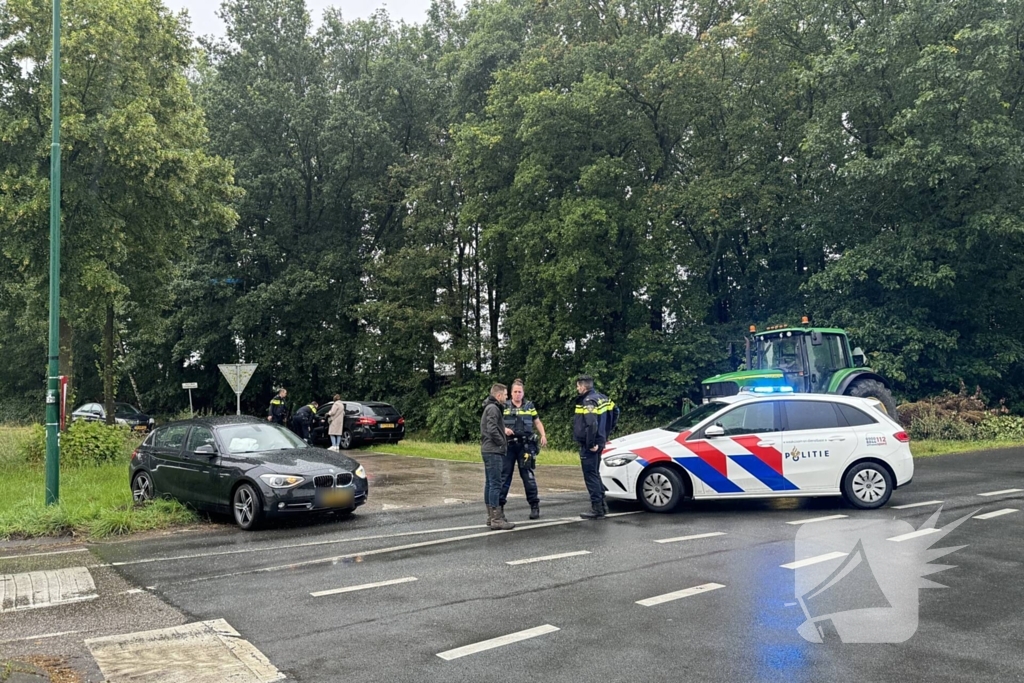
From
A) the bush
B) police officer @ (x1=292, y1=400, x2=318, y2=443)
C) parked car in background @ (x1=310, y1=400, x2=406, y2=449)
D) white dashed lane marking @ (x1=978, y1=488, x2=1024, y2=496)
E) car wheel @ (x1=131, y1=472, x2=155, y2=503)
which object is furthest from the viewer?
parked car in background @ (x1=310, y1=400, x2=406, y2=449)

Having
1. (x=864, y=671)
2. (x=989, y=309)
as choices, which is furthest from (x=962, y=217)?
(x=864, y=671)

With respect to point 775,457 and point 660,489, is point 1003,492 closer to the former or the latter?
point 775,457

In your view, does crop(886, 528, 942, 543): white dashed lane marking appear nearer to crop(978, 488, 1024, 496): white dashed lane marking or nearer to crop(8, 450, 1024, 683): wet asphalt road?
crop(8, 450, 1024, 683): wet asphalt road

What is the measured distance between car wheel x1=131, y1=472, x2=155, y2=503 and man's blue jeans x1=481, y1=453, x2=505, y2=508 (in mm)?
5239

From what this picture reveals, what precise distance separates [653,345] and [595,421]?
18.7m

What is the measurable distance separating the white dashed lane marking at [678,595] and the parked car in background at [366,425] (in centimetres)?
1967

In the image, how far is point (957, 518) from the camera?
9812 millimetres

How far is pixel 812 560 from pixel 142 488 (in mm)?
9369

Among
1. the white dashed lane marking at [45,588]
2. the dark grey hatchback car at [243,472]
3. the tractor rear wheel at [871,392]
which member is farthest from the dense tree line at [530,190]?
the white dashed lane marking at [45,588]

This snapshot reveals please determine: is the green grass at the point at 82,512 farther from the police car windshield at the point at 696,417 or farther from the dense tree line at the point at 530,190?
the dense tree line at the point at 530,190

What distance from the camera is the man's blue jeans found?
986 centimetres

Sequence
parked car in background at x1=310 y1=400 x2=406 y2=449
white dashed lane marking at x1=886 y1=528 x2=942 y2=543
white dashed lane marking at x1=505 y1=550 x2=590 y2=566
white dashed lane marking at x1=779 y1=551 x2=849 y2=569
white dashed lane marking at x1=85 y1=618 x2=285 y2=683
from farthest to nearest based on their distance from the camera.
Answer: parked car in background at x1=310 y1=400 x2=406 y2=449 < white dashed lane marking at x1=886 y1=528 x2=942 y2=543 < white dashed lane marking at x1=505 y1=550 x2=590 y2=566 < white dashed lane marking at x1=779 y1=551 x2=849 y2=569 < white dashed lane marking at x1=85 y1=618 x2=285 y2=683

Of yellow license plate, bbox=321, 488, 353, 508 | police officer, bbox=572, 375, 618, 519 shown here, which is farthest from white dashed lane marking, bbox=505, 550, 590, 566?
yellow license plate, bbox=321, 488, 353, 508

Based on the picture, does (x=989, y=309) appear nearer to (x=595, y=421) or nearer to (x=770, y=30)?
(x=770, y=30)
